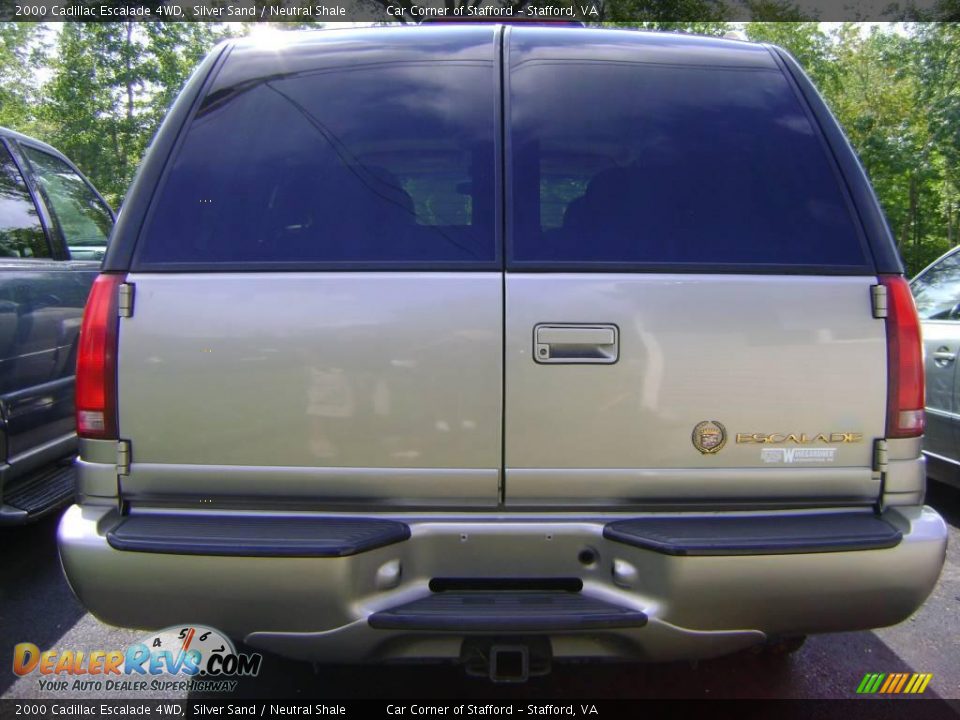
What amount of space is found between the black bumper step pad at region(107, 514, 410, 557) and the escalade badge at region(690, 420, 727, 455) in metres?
0.82

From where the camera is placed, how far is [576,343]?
6.36ft

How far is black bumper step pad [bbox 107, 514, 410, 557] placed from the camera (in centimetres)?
187

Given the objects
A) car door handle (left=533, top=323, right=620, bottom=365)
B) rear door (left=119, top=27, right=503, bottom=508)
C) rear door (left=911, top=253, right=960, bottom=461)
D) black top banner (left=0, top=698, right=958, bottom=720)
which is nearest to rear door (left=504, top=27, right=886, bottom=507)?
car door handle (left=533, top=323, right=620, bottom=365)

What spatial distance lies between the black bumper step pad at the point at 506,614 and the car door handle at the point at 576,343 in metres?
0.65

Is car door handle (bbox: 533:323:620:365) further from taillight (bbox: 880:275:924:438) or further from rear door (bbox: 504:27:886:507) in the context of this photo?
taillight (bbox: 880:275:924:438)

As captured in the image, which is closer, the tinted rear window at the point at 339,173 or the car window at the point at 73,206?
the tinted rear window at the point at 339,173

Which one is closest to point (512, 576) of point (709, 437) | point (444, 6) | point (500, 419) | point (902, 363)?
point (500, 419)

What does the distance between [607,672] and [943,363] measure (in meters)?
2.90

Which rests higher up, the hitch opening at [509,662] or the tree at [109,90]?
the tree at [109,90]

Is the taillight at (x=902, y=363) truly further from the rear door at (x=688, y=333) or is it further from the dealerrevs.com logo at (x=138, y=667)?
the dealerrevs.com logo at (x=138, y=667)

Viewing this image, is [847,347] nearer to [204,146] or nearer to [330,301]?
[330,301]

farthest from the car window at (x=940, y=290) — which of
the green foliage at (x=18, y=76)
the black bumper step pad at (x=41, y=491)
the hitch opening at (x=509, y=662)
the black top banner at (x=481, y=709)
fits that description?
the green foliage at (x=18, y=76)

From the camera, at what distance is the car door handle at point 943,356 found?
416 cm

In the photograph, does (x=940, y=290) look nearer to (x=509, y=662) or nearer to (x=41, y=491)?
(x=509, y=662)
